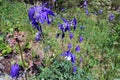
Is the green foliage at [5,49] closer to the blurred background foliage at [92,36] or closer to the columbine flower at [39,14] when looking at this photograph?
the blurred background foliage at [92,36]

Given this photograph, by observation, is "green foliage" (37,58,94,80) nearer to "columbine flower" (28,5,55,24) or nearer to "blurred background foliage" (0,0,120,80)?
"blurred background foliage" (0,0,120,80)

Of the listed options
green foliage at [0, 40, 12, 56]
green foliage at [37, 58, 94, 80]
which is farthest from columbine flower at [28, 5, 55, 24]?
green foliage at [0, 40, 12, 56]

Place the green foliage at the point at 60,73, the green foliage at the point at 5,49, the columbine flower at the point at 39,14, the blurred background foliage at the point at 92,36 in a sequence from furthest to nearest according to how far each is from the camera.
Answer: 1. the blurred background foliage at the point at 92,36
2. the green foliage at the point at 5,49
3. the green foliage at the point at 60,73
4. the columbine flower at the point at 39,14

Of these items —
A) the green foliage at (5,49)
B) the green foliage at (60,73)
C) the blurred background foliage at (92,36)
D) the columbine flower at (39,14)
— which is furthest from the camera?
the blurred background foliage at (92,36)

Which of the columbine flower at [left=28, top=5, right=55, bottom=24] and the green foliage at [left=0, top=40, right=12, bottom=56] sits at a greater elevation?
the columbine flower at [left=28, top=5, right=55, bottom=24]

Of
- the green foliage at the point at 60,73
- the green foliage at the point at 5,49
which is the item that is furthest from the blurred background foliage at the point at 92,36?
the green foliage at the point at 5,49

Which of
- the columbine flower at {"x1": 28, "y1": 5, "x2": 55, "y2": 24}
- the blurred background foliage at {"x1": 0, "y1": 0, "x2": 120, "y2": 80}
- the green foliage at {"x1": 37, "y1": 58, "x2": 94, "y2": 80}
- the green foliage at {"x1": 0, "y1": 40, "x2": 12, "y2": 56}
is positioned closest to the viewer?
the columbine flower at {"x1": 28, "y1": 5, "x2": 55, "y2": 24}

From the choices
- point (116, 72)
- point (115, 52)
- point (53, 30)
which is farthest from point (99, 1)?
point (116, 72)

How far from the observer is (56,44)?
17.3 ft

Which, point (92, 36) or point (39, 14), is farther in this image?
point (92, 36)

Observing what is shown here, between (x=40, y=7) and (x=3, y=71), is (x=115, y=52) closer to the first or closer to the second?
(x=3, y=71)

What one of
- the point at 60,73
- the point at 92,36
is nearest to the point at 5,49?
the point at 60,73

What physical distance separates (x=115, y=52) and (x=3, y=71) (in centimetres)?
205

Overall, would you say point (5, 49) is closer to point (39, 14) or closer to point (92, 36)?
point (39, 14)
